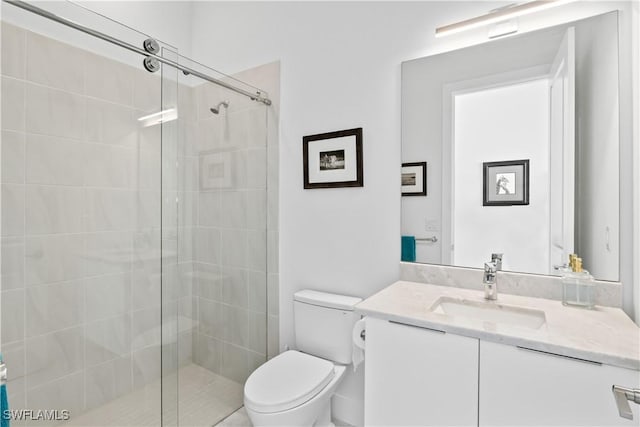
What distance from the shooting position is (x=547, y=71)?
1.33 m

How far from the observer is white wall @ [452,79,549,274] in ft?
4.43

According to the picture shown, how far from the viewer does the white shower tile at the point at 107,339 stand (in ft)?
5.52

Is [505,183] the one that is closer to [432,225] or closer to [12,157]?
[432,225]

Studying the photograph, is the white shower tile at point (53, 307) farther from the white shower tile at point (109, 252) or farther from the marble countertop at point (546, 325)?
the marble countertop at point (546, 325)

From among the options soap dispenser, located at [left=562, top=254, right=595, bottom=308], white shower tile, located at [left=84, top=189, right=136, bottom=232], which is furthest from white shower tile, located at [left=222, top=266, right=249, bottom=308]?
soap dispenser, located at [left=562, top=254, right=595, bottom=308]

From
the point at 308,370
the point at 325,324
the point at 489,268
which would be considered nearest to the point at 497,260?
the point at 489,268

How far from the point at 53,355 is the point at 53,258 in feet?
1.55

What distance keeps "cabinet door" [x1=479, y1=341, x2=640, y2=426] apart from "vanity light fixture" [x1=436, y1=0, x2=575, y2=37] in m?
1.29

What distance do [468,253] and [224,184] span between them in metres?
1.36

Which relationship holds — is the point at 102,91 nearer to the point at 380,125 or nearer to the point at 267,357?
the point at 380,125

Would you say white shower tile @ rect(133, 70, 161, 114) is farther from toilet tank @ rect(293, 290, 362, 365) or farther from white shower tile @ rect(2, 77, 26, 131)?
toilet tank @ rect(293, 290, 362, 365)

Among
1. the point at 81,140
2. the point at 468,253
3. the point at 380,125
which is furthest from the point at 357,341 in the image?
the point at 81,140

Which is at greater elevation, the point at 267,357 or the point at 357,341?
the point at 357,341

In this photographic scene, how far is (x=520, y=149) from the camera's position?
1386 millimetres
